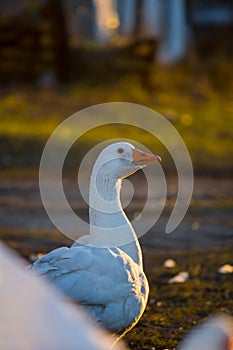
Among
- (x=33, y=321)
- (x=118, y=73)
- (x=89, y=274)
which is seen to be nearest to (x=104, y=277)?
(x=89, y=274)

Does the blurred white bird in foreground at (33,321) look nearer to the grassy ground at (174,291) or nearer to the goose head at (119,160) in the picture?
the goose head at (119,160)

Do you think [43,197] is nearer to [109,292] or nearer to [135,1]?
[109,292]

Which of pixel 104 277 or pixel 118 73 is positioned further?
pixel 118 73

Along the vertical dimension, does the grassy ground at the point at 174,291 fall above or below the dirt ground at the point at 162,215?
above

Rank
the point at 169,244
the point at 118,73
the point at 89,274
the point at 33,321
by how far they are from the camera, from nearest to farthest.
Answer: the point at 33,321
the point at 89,274
the point at 169,244
the point at 118,73

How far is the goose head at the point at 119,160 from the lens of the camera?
6.16 m

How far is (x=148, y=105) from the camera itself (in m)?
18.4

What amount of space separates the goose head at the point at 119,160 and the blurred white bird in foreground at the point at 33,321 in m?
3.61

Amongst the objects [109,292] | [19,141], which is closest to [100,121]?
[19,141]

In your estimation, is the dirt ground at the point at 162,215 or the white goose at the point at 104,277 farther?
the dirt ground at the point at 162,215

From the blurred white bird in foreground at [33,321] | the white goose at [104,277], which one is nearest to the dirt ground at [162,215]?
the white goose at [104,277]

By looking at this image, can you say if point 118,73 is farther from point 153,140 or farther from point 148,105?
point 153,140

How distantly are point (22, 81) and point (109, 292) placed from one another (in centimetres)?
1492

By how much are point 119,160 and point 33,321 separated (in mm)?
3768
